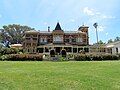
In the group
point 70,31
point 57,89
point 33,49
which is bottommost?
point 57,89

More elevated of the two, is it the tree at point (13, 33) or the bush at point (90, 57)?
the tree at point (13, 33)

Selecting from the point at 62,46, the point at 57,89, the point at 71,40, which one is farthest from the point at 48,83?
the point at 71,40

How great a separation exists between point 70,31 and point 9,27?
3870 cm

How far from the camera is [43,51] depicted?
7625cm

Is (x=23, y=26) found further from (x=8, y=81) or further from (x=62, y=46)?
(x=8, y=81)

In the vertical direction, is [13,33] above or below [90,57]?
above

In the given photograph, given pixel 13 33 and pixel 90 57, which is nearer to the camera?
pixel 90 57

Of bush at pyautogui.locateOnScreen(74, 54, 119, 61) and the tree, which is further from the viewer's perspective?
the tree

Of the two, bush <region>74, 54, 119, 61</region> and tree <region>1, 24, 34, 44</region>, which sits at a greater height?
tree <region>1, 24, 34, 44</region>

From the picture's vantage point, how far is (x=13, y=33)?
371 ft

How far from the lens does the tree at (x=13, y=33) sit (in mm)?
111562

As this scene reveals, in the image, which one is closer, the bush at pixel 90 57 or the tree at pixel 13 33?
the bush at pixel 90 57

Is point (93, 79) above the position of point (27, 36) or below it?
below

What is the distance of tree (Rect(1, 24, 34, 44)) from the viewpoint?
112 m
